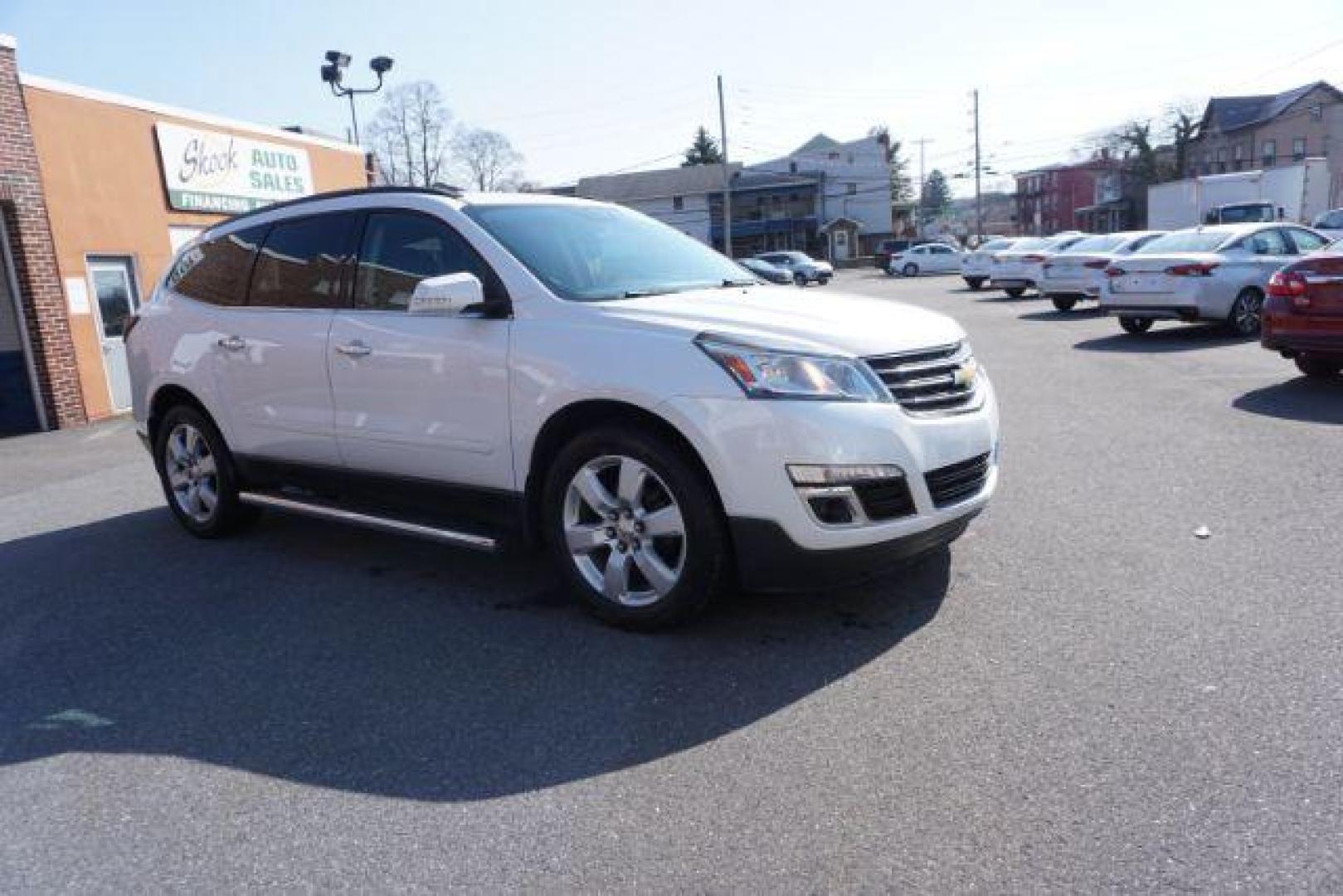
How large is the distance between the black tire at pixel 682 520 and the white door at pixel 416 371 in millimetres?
328

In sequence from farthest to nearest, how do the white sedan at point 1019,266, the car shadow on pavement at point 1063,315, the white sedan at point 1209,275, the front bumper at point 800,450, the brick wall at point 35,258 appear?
the white sedan at point 1019,266 < the car shadow on pavement at point 1063,315 < the white sedan at point 1209,275 < the brick wall at point 35,258 < the front bumper at point 800,450

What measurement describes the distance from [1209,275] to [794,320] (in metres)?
10.8

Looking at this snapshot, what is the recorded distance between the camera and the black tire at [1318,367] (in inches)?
360

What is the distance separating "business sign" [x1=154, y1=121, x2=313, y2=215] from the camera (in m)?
14.3

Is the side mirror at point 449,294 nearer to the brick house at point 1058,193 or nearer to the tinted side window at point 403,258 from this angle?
the tinted side window at point 403,258

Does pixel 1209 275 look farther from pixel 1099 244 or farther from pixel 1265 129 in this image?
pixel 1265 129

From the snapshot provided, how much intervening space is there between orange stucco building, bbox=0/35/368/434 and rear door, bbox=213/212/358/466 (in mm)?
8407

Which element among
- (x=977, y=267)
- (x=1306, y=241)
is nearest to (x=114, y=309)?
(x=1306, y=241)

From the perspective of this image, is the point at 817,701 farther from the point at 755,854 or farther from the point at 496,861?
the point at 496,861

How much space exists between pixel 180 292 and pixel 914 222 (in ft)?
371

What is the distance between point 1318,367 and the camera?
9.21m

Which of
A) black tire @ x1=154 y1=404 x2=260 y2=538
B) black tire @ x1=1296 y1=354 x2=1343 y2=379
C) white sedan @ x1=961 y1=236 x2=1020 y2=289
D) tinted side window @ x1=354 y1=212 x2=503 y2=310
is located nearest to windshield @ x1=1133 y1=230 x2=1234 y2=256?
black tire @ x1=1296 y1=354 x2=1343 y2=379

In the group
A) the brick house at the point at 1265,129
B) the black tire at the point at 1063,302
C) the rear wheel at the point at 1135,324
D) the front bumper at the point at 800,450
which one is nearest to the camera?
the front bumper at the point at 800,450

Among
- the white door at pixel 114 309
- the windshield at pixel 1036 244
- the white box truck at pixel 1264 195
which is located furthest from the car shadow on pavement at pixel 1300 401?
the white box truck at pixel 1264 195
